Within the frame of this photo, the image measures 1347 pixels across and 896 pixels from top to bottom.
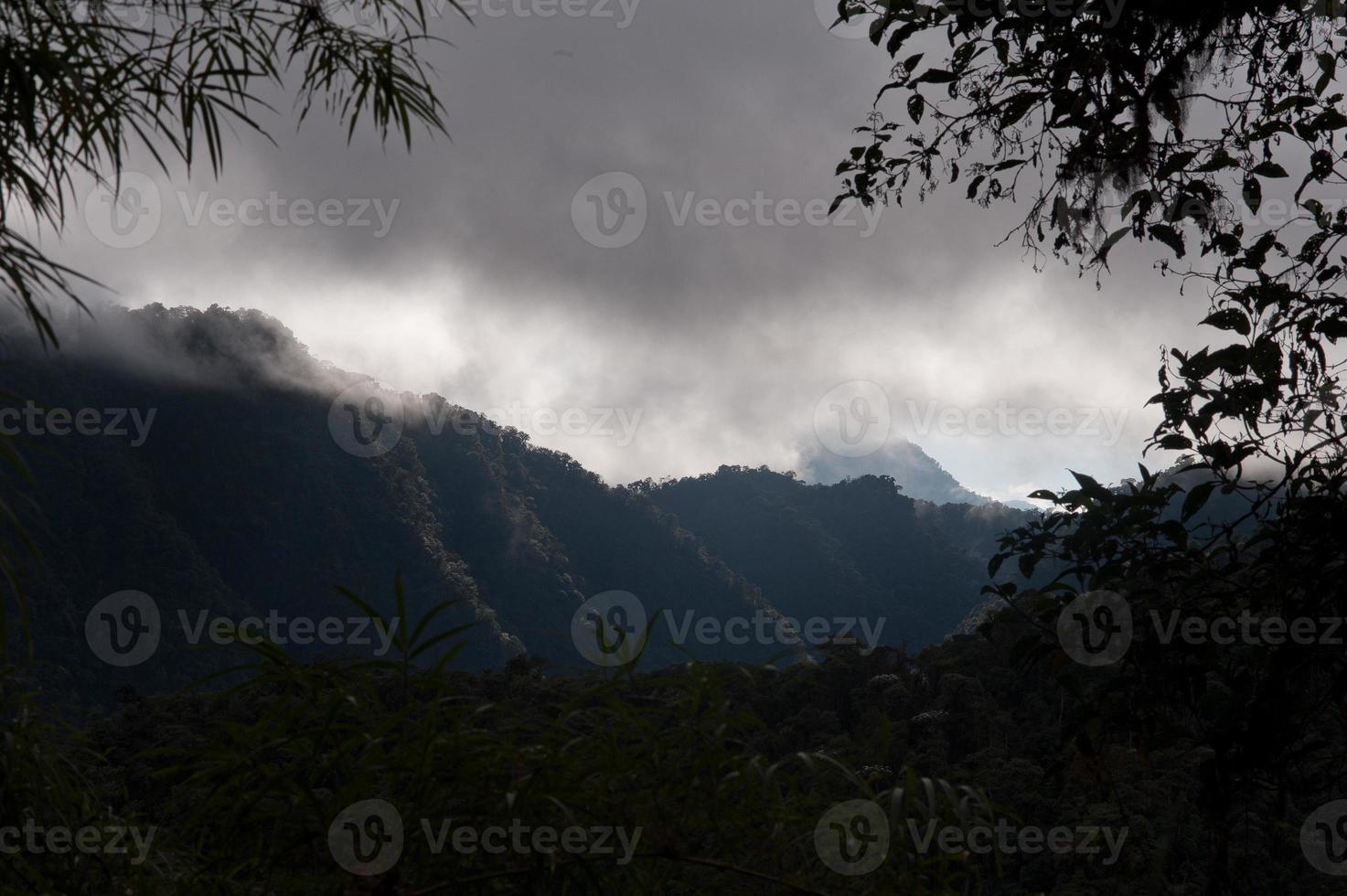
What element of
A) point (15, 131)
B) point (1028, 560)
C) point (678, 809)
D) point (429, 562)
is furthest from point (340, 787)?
point (429, 562)

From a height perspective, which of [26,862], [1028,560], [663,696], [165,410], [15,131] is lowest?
[26,862]

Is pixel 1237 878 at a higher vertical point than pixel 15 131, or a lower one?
lower

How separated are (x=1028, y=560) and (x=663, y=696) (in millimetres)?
1889

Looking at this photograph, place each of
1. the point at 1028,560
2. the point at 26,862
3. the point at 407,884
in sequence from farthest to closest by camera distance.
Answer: the point at 1028,560
the point at 26,862
the point at 407,884

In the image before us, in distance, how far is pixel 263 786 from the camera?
917 mm

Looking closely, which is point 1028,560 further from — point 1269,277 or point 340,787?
point 340,787

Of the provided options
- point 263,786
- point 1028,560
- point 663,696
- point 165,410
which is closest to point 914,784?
point 663,696

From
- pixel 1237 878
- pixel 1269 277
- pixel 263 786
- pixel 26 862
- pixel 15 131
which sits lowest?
pixel 1237 878

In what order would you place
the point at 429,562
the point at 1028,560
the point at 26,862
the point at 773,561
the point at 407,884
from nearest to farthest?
1. the point at 407,884
2. the point at 26,862
3. the point at 1028,560
4. the point at 429,562
5. the point at 773,561

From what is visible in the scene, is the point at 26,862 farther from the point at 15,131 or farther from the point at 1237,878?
the point at 1237,878

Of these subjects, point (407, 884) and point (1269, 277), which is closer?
point (407, 884)

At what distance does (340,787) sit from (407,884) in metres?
0.12

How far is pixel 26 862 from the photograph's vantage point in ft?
3.44

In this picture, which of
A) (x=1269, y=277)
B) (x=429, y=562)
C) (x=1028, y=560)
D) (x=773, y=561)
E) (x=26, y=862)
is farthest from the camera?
(x=773, y=561)
